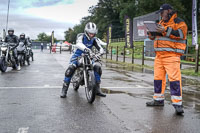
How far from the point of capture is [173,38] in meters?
5.41

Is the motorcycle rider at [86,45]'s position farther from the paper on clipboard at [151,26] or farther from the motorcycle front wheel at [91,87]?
the paper on clipboard at [151,26]

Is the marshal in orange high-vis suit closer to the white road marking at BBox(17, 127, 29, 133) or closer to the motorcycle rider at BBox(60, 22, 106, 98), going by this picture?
the motorcycle rider at BBox(60, 22, 106, 98)

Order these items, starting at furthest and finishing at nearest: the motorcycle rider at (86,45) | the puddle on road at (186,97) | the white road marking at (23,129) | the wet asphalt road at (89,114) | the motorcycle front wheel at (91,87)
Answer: the motorcycle rider at (86,45), the puddle on road at (186,97), the motorcycle front wheel at (91,87), the wet asphalt road at (89,114), the white road marking at (23,129)

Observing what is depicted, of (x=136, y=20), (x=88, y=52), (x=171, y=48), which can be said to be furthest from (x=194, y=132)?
(x=136, y=20)

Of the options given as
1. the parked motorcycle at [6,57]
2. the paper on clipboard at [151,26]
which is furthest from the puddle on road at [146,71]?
the parked motorcycle at [6,57]

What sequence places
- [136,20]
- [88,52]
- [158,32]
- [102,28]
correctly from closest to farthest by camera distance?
[158,32], [88,52], [136,20], [102,28]

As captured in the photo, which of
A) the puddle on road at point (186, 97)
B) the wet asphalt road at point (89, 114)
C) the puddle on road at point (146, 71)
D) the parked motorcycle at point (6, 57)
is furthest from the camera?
the parked motorcycle at point (6, 57)

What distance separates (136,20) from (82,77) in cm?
3288

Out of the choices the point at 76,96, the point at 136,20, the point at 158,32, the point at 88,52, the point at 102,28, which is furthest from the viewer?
the point at 102,28

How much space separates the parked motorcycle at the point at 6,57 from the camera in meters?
12.5

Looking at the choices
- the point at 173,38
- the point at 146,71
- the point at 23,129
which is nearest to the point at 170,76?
the point at 173,38

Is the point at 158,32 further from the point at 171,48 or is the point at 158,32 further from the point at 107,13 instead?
the point at 107,13

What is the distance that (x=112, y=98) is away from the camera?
21.7ft

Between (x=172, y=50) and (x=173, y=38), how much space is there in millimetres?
229
